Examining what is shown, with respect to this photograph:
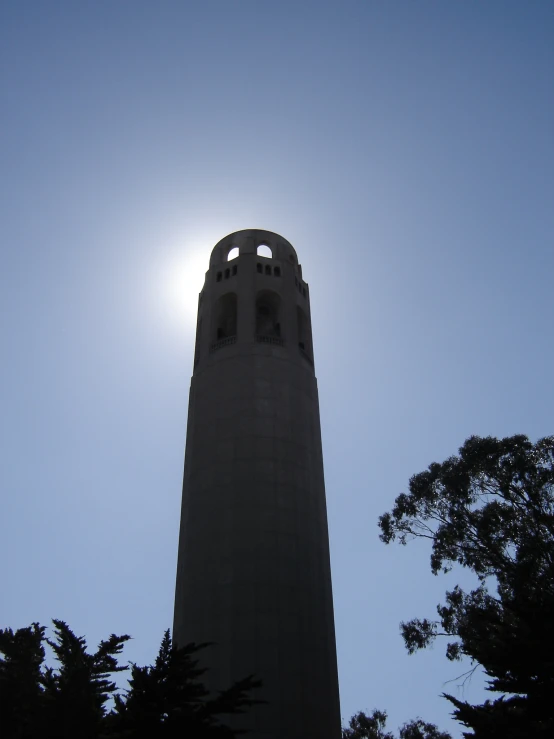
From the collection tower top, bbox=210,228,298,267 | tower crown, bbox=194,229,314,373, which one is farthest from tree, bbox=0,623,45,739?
tower top, bbox=210,228,298,267

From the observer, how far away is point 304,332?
32.0m

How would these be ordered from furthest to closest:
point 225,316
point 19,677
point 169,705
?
point 225,316 < point 19,677 < point 169,705

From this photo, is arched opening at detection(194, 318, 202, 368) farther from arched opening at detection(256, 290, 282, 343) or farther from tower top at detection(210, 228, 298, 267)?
tower top at detection(210, 228, 298, 267)

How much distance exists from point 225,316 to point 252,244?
441cm

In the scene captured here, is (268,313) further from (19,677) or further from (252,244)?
(19,677)

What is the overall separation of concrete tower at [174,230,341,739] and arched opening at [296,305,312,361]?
70mm

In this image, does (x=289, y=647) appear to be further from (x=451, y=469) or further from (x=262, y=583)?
(x=451, y=469)

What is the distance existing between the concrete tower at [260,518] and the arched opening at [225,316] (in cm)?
8

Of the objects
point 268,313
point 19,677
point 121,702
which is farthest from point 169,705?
point 268,313

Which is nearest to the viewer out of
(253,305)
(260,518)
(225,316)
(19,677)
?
(19,677)

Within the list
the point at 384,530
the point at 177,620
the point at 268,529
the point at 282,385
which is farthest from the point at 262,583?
the point at 384,530

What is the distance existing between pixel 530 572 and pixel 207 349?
54.9ft

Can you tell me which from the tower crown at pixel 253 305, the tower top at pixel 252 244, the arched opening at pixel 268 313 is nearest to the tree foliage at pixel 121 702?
the tower crown at pixel 253 305

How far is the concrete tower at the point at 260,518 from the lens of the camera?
68.6 ft
